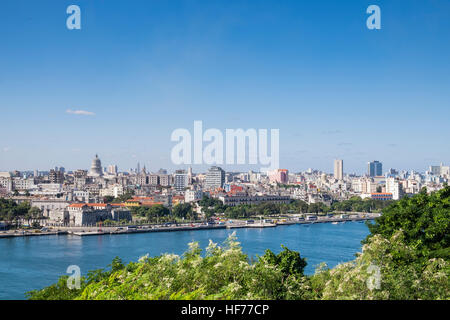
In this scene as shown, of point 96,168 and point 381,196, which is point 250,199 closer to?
point 381,196

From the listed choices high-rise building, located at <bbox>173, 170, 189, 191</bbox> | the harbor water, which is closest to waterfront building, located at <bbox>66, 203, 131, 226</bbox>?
the harbor water

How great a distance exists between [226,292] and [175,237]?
8992mm

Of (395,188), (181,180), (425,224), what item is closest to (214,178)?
(181,180)

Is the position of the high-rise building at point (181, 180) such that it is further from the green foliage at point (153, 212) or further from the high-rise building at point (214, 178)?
the green foliage at point (153, 212)

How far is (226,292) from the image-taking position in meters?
1.89

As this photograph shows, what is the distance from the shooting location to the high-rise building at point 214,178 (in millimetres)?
23547

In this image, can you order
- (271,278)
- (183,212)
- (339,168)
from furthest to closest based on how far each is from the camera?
(339,168)
(183,212)
(271,278)

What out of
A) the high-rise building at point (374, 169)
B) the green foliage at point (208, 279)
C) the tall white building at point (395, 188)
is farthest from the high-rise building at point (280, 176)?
the green foliage at point (208, 279)

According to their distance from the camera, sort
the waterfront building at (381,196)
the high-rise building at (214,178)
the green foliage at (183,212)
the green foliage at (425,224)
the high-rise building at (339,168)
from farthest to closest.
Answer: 1. the high-rise building at (339,168)
2. the high-rise building at (214,178)
3. the waterfront building at (381,196)
4. the green foliage at (183,212)
5. the green foliage at (425,224)

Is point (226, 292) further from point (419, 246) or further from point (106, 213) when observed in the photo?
point (106, 213)

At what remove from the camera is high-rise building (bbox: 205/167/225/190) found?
2355 cm

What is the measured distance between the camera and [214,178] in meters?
23.7
